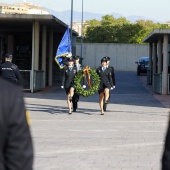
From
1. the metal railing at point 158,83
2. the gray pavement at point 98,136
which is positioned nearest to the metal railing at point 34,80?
the metal railing at point 158,83

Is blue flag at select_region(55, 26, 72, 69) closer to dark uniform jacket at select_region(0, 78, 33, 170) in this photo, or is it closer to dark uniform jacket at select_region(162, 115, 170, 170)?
dark uniform jacket at select_region(162, 115, 170, 170)

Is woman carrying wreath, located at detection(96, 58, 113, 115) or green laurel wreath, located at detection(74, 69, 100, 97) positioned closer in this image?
woman carrying wreath, located at detection(96, 58, 113, 115)

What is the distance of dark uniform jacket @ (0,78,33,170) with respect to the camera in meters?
3.40

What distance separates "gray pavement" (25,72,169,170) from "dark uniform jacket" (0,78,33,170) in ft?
20.4

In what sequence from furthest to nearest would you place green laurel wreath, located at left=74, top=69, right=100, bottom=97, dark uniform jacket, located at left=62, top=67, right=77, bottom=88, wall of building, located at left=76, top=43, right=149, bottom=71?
wall of building, located at left=76, top=43, right=149, bottom=71, green laurel wreath, located at left=74, top=69, right=100, bottom=97, dark uniform jacket, located at left=62, top=67, right=77, bottom=88

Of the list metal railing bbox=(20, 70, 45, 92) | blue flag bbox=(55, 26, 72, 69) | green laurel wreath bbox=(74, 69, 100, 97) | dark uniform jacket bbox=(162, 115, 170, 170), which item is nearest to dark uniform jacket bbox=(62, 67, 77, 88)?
green laurel wreath bbox=(74, 69, 100, 97)

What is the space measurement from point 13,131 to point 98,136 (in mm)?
10661

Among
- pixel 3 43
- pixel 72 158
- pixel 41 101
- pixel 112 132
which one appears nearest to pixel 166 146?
pixel 72 158

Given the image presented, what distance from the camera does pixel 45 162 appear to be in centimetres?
1026

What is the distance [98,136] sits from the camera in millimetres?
14008

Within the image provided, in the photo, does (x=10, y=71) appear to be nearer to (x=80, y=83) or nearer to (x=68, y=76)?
(x=68, y=76)

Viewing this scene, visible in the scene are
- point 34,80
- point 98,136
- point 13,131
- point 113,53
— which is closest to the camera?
point 13,131

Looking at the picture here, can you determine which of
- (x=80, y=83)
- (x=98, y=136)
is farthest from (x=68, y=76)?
(x=98, y=136)

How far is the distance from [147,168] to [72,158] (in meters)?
1.50
